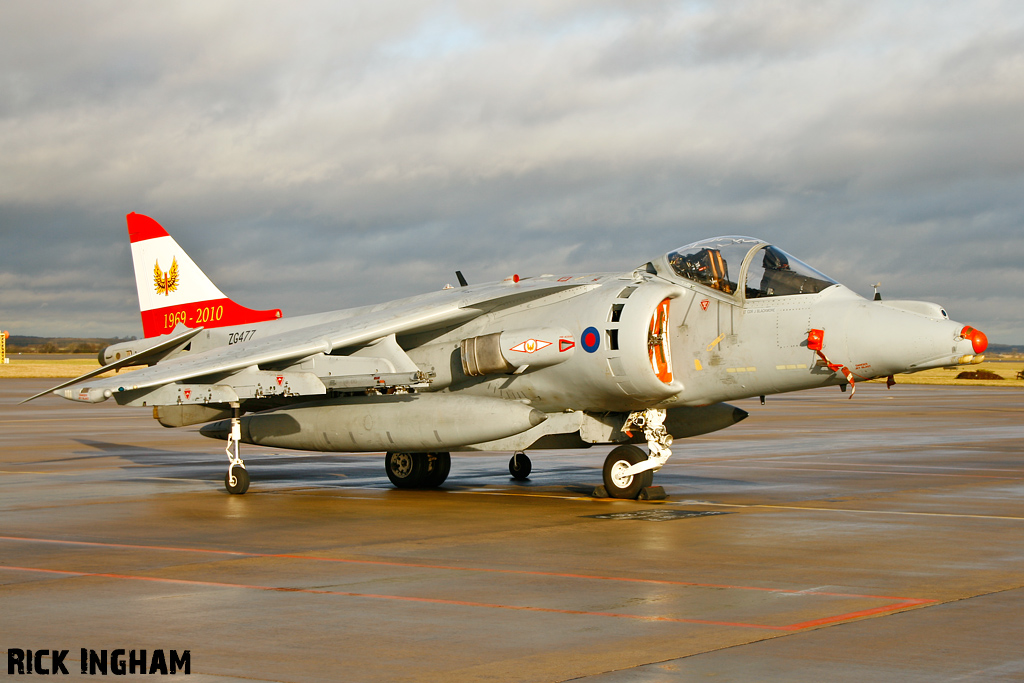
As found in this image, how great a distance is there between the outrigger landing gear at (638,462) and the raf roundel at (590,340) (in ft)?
3.99

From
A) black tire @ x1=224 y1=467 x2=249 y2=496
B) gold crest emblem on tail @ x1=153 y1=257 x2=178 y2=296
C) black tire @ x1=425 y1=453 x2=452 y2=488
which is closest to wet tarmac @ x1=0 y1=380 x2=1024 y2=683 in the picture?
black tire @ x1=425 y1=453 x2=452 y2=488

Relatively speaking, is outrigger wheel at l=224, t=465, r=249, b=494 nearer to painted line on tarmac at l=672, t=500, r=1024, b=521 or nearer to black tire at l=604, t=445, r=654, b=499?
black tire at l=604, t=445, r=654, b=499

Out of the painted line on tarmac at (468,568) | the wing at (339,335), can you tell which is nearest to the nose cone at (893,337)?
the wing at (339,335)

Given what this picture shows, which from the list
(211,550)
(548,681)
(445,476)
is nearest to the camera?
(548,681)

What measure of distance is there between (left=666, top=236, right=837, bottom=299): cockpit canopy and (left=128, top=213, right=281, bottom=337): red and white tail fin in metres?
7.85

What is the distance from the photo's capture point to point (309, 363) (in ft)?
48.3

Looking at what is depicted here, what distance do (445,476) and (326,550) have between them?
6.44m

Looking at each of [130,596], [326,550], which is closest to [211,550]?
[326,550]

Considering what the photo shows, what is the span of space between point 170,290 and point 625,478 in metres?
9.28

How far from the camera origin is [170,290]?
750 inches

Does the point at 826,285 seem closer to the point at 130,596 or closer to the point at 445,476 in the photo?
the point at 445,476

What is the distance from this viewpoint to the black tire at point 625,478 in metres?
14.0

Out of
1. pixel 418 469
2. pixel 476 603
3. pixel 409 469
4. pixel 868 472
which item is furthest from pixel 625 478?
pixel 476 603

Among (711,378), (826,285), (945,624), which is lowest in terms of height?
(945,624)
